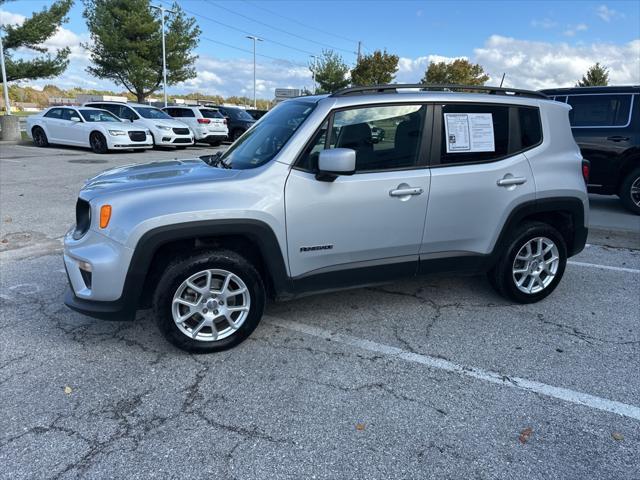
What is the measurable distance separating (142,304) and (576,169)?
151 inches

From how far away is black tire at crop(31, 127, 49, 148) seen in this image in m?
16.5

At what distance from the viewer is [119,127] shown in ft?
49.5

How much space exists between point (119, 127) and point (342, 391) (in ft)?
48.1

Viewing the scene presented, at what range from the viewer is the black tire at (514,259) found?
4.02m

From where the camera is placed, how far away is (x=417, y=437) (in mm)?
2512

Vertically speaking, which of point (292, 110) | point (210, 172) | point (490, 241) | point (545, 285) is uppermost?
point (292, 110)

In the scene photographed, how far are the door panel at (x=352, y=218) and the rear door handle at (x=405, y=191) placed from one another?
2cm

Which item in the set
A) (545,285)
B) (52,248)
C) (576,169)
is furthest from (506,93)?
(52,248)

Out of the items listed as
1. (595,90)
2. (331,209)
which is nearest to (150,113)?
(595,90)

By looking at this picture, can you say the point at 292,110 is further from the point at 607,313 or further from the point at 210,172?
the point at 607,313

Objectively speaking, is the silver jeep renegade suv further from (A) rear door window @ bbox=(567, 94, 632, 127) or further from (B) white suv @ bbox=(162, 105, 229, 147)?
(B) white suv @ bbox=(162, 105, 229, 147)

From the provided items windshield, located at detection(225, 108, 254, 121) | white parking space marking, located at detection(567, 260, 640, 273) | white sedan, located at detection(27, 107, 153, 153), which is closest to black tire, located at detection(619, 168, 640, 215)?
white parking space marking, located at detection(567, 260, 640, 273)

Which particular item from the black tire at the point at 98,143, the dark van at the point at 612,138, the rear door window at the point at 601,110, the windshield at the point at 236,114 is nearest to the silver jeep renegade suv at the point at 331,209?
the dark van at the point at 612,138

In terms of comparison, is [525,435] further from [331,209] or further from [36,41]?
[36,41]
